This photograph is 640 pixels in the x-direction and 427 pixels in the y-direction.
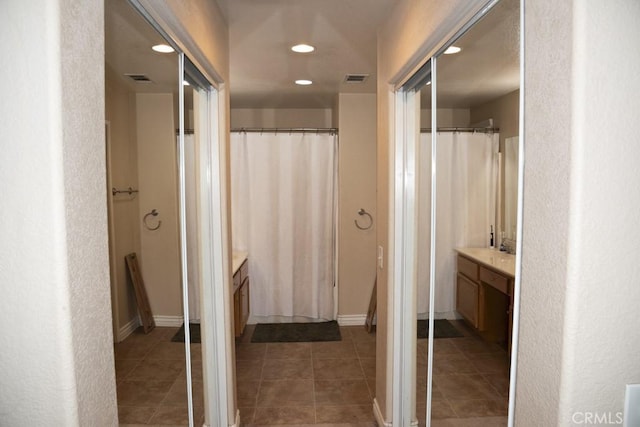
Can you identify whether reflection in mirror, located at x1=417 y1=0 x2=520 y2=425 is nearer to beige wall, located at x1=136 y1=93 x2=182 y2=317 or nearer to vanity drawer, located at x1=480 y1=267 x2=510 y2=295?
vanity drawer, located at x1=480 y1=267 x2=510 y2=295

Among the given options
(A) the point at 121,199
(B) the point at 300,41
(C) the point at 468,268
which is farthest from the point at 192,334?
(B) the point at 300,41

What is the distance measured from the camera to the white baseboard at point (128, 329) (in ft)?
3.92

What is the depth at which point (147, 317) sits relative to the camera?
142 centimetres

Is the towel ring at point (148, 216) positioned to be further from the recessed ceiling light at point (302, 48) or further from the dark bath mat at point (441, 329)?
the recessed ceiling light at point (302, 48)

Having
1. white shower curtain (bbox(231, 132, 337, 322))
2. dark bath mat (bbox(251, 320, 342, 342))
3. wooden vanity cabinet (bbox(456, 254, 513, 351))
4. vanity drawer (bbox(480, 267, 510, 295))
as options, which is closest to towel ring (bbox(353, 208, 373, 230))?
white shower curtain (bbox(231, 132, 337, 322))

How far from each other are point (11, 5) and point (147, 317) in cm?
95

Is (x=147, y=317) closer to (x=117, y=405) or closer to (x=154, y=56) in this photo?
(x=117, y=405)

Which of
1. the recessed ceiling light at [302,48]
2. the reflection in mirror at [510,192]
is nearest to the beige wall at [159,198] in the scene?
the reflection in mirror at [510,192]

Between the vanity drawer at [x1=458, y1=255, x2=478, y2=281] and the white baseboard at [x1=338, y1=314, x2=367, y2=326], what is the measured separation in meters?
3.05

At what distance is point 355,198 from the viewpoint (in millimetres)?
4496

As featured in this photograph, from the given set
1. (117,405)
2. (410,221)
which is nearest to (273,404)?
(410,221)

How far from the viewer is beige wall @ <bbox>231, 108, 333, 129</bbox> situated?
504 centimetres

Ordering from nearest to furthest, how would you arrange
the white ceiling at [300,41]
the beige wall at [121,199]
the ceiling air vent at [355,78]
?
the beige wall at [121,199], the white ceiling at [300,41], the ceiling air vent at [355,78]
